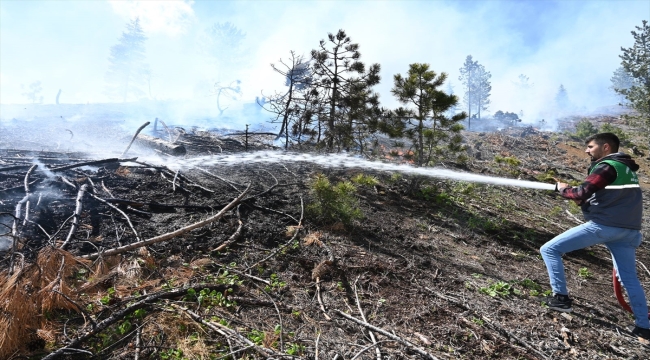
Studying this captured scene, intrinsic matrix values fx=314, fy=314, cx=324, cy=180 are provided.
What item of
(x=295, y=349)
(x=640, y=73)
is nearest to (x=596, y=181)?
(x=295, y=349)

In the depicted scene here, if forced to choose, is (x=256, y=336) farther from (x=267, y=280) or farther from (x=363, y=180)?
(x=363, y=180)

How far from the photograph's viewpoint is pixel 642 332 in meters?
3.09

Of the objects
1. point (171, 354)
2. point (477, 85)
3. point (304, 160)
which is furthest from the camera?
point (477, 85)

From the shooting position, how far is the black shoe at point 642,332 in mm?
3053

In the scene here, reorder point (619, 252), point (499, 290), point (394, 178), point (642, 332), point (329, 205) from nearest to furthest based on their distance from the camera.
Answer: point (642, 332)
point (619, 252)
point (499, 290)
point (329, 205)
point (394, 178)

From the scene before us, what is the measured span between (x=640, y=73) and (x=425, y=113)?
91.7ft

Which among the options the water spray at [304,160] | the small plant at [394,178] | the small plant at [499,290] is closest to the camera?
the small plant at [499,290]

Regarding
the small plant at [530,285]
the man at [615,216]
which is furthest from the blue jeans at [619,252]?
the small plant at [530,285]

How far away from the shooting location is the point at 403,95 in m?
8.30

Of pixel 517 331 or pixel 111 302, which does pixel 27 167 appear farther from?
pixel 517 331

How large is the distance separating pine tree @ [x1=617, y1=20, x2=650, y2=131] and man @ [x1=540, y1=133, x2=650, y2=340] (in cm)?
2541

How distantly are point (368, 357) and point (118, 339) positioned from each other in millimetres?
1850

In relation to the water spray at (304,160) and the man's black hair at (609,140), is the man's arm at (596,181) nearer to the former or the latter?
the man's black hair at (609,140)

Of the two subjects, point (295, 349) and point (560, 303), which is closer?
point (295, 349)
